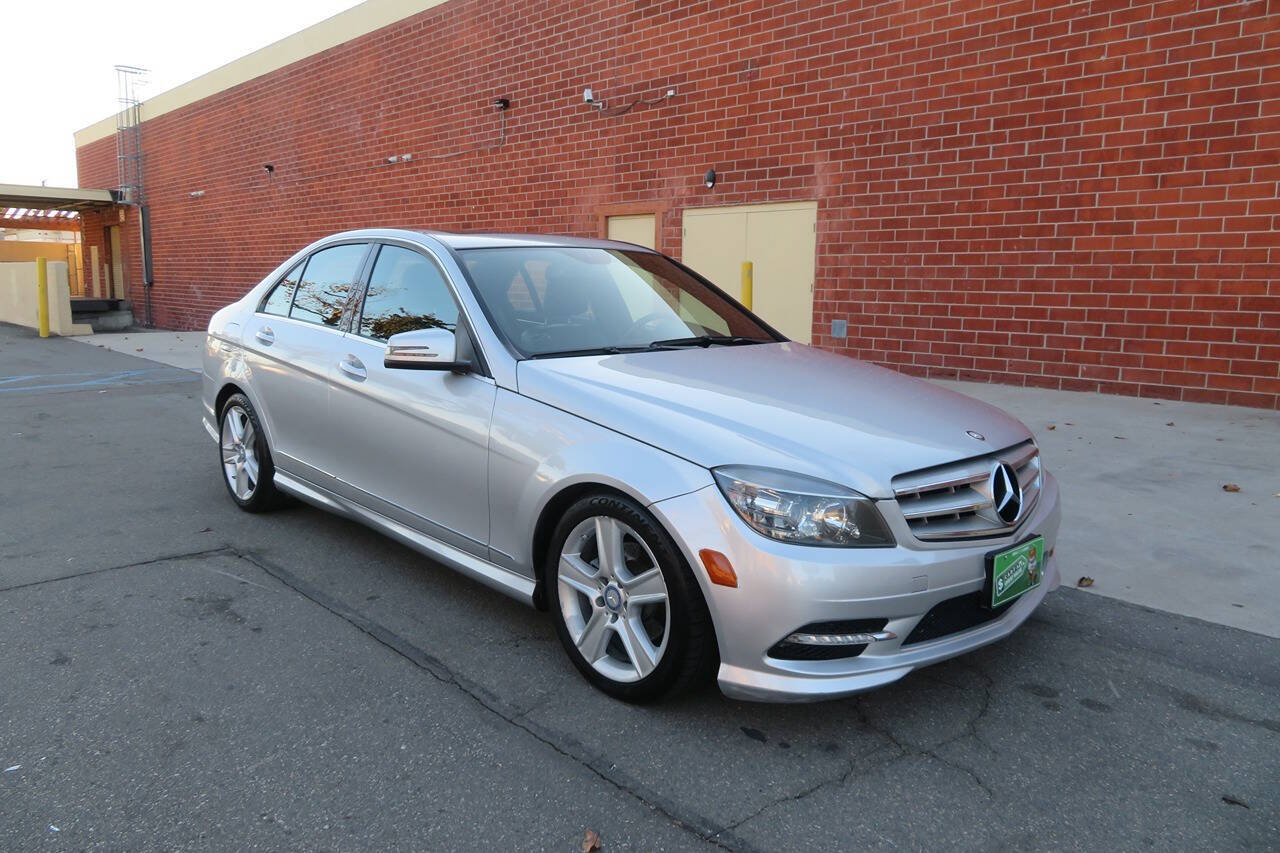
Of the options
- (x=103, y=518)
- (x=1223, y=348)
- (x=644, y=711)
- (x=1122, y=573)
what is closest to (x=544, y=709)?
(x=644, y=711)

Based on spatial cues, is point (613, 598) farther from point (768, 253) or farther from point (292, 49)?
point (292, 49)

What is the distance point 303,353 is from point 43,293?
55.2 feet

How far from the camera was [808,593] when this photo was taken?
2627mm

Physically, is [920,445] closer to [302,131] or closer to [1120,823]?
[1120,823]

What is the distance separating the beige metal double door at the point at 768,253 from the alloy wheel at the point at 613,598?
8060mm

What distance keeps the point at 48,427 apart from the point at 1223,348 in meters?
9.96

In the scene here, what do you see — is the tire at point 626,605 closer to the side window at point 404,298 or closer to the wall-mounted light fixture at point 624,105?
the side window at point 404,298

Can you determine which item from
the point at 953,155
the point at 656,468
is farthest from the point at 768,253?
the point at 656,468

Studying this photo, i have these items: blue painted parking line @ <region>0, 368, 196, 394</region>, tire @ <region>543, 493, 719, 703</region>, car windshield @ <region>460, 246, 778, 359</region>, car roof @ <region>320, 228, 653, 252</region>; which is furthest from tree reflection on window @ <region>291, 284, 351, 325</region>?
blue painted parking line @ <region>0, 368, 196, 394</region>

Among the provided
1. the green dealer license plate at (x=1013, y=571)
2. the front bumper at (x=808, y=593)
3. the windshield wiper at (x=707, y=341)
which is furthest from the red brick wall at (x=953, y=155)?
the front bumper at (x=808, y=593)

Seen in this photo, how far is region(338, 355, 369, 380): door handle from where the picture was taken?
163 inches

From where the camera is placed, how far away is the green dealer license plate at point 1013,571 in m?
2.88

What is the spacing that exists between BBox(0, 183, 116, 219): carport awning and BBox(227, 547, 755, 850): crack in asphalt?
84.3 ft

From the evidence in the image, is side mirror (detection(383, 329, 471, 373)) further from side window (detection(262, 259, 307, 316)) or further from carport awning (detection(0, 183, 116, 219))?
carport awning (detection(0, 183, 116, 219))
